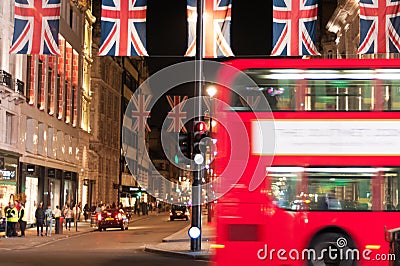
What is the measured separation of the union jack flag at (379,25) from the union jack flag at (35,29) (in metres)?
10.7

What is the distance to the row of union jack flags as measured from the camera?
84.7ft

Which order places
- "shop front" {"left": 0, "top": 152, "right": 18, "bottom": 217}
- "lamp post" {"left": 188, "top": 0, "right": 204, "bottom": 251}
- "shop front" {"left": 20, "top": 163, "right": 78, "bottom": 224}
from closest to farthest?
"lamp post" {"left": 188, "top": 0, "right": 204, "bottom": 251}, "shop front" {"left": 0, "top": 152, "right": 18, "bottom": 217}, "shop front" {"left": 20, "top": 163, "right": 78, "bottom": 224}

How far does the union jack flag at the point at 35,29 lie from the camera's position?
26.3m

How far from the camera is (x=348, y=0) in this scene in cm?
5694

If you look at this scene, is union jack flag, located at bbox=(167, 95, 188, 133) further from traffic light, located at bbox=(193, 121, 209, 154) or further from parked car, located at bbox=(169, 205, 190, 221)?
parked car, located at bbox=(169, 205, 190, 221)

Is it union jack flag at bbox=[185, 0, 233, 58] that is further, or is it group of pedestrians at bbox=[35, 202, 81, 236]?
group of pedestrians at bbox=[35, 202, 81, 236]

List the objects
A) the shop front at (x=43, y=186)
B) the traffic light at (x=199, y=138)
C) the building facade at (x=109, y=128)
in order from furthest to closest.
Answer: the building facade at (x=109, y=128), the shop front at (x=43, y=186), the traffic light at (x=199, y=138)

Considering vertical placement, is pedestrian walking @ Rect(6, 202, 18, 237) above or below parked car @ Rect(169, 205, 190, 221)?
above

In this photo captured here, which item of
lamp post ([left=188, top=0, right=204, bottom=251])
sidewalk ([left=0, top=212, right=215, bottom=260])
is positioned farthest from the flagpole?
sidewalk ([left=0, top=212, right=215, bottom=260])

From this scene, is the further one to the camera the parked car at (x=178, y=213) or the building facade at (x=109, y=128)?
the building facade at (x=109, y=128)

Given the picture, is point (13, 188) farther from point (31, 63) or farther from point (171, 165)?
point (171, 165)

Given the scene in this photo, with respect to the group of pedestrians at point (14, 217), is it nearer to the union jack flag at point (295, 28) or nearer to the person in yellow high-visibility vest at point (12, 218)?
the person in yellow high-visibility vest at point (12, 218)

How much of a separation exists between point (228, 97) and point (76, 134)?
49.6m

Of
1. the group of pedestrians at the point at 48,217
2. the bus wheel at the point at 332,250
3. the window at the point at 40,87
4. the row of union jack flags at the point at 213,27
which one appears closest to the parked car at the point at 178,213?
the window at the point at 40,87
